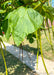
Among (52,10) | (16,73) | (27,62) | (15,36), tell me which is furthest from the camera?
(27,62)

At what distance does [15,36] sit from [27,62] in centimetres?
191

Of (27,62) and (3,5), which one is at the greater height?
(3,5)

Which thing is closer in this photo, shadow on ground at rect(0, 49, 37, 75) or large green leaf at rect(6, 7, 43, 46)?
large green leaf at rect(6, 7, 43, 46)

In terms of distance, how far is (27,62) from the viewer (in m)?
2.21

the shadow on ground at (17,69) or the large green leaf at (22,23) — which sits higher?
the large green leaf at (22,23)

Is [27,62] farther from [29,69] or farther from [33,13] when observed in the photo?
[33,13]

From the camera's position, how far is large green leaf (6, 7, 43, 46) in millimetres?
386

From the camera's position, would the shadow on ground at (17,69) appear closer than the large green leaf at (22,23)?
No

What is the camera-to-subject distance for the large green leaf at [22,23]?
39cm

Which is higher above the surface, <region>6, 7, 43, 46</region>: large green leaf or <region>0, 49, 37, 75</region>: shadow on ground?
<region>6, 7, 43, 46</region>: large green leaf

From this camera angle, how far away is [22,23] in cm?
41

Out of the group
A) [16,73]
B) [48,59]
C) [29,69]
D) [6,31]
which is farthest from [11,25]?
[48,59]

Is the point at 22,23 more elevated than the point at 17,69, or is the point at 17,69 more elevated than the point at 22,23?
the point at 22,23

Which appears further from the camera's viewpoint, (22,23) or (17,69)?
(17,69)
